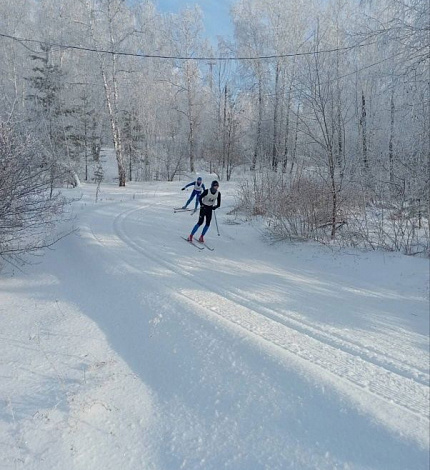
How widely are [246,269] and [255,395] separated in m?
4.16

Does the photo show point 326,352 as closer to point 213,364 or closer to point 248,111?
point 213,364

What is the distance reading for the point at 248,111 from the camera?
33.0 meters

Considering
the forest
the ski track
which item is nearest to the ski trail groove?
the ski track

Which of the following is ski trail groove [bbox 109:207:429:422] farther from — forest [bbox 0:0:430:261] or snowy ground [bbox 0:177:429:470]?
forest [bbox 0:0:430:261]

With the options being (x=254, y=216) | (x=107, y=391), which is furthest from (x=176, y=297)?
(x=254, y=216)

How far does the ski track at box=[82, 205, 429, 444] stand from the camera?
3359 mm

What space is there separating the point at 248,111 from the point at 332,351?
1250 inches

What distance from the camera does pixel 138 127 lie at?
29969mm

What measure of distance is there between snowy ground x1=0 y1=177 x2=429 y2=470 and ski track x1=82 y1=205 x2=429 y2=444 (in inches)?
0.8

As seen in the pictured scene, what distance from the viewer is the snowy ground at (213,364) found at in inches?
118

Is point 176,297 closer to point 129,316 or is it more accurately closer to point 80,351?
point 129,316

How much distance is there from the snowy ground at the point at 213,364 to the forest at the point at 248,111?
187cm

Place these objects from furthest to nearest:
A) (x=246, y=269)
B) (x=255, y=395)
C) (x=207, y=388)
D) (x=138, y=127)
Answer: (x=138, y=127)
(x=246, y=269)
(x=207, y=388)
(x=255, y=395)

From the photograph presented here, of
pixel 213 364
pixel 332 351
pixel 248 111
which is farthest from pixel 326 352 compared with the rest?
pixel 248 111
